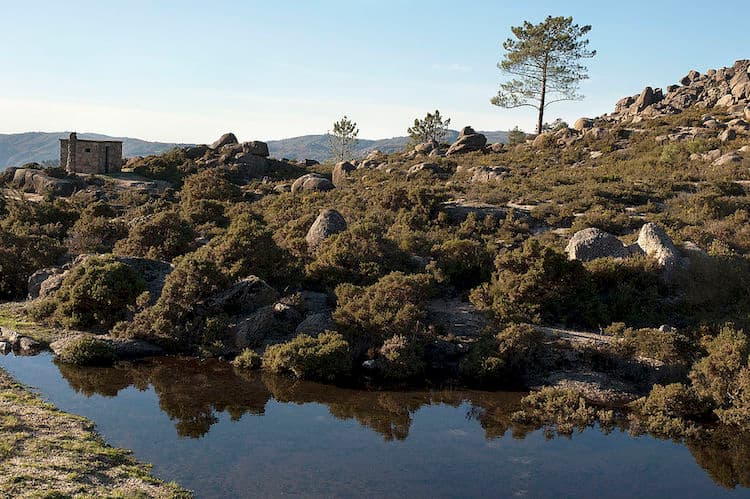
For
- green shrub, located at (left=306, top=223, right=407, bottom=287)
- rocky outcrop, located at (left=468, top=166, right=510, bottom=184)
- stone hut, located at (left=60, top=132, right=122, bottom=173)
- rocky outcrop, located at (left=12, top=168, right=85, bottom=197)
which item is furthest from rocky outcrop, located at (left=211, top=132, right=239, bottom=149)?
green shrub, located at (left=306, top=223, right=407, bottom=287)

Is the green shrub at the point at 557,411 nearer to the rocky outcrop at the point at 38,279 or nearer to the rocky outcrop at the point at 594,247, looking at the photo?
the rocky outcrop at the point at 594,247

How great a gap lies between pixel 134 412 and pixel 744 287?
22.8 metres

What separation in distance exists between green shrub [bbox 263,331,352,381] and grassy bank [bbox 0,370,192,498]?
21.1 feet

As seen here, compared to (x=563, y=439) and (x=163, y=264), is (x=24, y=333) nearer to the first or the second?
(x=163, y=264)

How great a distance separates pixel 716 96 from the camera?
72.0 meters

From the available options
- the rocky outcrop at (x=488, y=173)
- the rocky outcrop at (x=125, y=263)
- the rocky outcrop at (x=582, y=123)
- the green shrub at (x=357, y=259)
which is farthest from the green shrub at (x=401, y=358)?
the rocky outcrop at (x=582, y=123)

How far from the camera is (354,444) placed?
16203 mm

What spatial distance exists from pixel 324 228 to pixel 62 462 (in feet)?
65.3

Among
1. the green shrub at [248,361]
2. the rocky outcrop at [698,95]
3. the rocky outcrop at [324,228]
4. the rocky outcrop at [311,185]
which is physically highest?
the rocky outcrop at [698,95]

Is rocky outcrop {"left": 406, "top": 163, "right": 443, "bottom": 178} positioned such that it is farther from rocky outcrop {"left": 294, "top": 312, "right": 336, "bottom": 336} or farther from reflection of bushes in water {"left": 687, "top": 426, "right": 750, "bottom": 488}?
reflection of bushes in water {"left": 687, "top": 426, "right": 750, "bottom": 488}

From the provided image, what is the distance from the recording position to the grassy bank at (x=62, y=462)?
1223cm

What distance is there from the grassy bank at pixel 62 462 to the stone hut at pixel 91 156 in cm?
4658

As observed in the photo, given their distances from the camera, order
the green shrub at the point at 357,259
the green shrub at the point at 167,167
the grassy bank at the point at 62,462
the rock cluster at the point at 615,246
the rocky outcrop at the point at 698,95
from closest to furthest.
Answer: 1. the grassy bank at the point at 62,462
2. the rock cluster at the point at 615,246
3. the green shrub at the point at 357,259
4. the green shrub at the point at 167,167
5. the rocky outcrop at the point at 698,95

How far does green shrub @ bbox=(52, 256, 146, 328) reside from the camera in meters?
24.8
